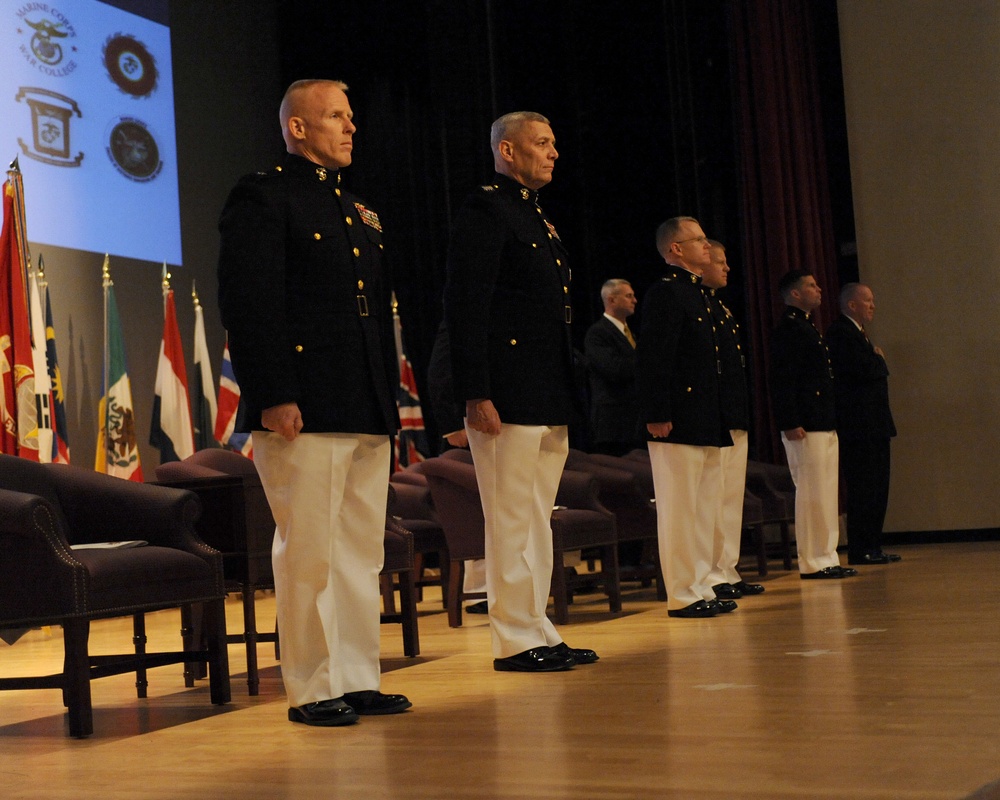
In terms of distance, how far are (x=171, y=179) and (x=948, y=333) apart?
519 cm

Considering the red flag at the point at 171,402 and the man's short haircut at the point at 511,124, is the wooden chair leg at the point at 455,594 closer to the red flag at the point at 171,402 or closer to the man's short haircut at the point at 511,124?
the man's short haircut at the point at 511,124

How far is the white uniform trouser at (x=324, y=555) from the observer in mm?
3016

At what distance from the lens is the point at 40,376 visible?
6.86m

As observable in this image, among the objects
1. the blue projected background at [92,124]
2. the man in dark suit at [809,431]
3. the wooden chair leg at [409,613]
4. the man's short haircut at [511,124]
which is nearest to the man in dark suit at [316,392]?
the man's short haircut at [511,124]

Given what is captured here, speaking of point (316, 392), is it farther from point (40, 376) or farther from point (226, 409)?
point (226, 409)

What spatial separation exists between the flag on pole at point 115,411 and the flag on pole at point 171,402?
16 cm

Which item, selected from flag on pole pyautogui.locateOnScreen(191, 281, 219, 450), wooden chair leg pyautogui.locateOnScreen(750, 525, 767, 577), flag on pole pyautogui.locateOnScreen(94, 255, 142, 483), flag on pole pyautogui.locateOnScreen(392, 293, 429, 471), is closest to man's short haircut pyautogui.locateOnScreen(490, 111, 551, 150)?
wooden chair leg pyautogui.locateOnScreen(750, 525, 767, 577)

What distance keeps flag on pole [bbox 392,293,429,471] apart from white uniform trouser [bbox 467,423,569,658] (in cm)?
484

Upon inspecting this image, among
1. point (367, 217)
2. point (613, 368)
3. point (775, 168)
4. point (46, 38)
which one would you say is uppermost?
point (46, 38)

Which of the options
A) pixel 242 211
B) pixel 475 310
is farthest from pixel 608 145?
pixel 242 211

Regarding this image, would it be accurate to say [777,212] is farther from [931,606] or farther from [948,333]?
[931,606]

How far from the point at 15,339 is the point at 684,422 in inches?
141

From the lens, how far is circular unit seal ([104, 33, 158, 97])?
26.8 ft

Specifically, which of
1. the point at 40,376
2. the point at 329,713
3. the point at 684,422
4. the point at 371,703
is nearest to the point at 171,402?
the point at 40,376
